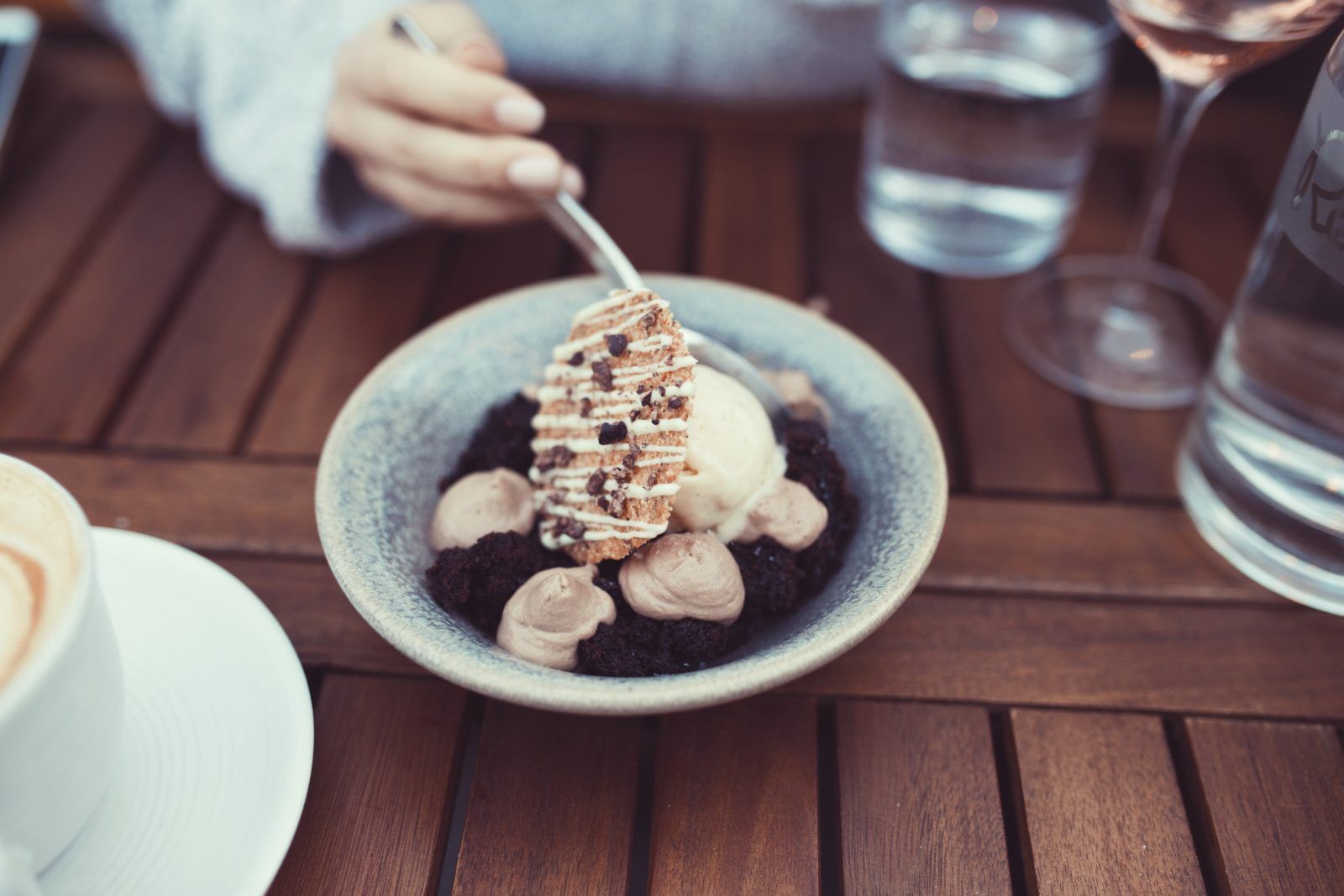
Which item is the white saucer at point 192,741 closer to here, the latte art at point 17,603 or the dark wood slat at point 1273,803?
the latte art at point 17,603

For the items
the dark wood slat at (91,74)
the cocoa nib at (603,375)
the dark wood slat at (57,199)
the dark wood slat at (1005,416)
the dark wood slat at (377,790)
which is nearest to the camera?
the dark wood slat at (377,790)

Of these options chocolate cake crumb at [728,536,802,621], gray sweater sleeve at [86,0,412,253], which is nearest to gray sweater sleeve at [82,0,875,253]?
gray sweater sleeve at [86,0,412,253]

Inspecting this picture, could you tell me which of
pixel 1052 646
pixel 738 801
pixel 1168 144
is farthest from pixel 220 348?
pixel 1168 144

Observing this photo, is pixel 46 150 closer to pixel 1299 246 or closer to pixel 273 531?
pixel 273 531

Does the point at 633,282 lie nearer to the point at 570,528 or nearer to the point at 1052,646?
the point at 570,528

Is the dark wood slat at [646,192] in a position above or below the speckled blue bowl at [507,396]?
below

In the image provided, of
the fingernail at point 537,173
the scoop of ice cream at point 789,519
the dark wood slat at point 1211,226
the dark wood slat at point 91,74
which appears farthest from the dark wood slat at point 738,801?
the dark wood slat at point 91,74

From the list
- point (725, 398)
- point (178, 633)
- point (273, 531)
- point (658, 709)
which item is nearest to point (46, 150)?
point (273, 531)

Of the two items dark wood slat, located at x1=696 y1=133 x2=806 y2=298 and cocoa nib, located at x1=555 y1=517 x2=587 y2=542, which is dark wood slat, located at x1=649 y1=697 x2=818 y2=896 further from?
dark wood slat, located at x1=696 y1=133 x2=806 y2=298

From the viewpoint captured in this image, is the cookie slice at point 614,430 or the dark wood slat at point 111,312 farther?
the dark wood slat at point 111,312
